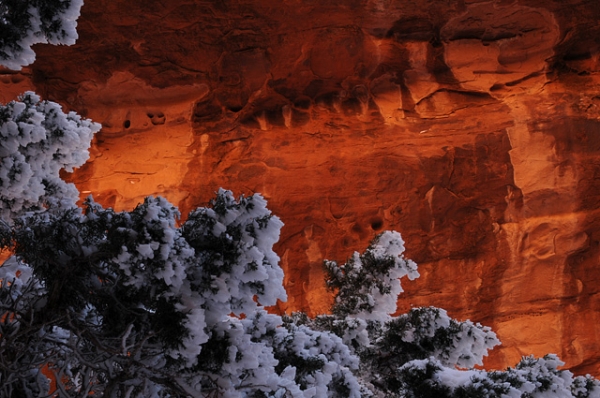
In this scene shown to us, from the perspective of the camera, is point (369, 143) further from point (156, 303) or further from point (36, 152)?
point (156, 303)

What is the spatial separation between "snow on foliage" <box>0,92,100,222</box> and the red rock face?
5012 mm

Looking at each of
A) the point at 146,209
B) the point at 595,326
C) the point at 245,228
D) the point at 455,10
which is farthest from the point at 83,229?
the point at 595,326

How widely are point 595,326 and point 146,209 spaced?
9.46m

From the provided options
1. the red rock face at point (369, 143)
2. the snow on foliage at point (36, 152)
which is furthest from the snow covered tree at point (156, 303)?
the red rock face at point (369, 143)

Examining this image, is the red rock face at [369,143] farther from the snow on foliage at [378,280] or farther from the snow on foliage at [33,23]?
the snow on foliage at [33,23]

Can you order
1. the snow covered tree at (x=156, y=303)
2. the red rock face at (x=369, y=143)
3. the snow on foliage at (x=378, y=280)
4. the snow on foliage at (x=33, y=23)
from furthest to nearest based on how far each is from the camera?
the red rock face at (x=369, y=143), the snow on foliage at (x=378, y=280), the snow on foliage at (x=33, y=23), the snow covered tree at (x=156, y=303)

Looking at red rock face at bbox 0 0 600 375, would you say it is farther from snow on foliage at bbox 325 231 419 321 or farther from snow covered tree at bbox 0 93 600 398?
snow covered tree at bbox 0 93 600 398

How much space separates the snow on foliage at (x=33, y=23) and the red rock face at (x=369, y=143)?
6047mm

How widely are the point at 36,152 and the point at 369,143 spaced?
656 centimetres

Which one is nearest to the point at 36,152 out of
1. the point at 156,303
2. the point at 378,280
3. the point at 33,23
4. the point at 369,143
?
the point at 33,23

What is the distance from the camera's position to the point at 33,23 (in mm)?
4535

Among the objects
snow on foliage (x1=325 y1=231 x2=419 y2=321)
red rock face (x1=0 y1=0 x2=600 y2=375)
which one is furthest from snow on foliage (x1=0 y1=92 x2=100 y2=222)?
red rock face (x1=0 y1=0 x2=600 y2=375)

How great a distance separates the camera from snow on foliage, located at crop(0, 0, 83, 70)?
4.49 meters

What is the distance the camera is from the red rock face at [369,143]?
10.5 meters
